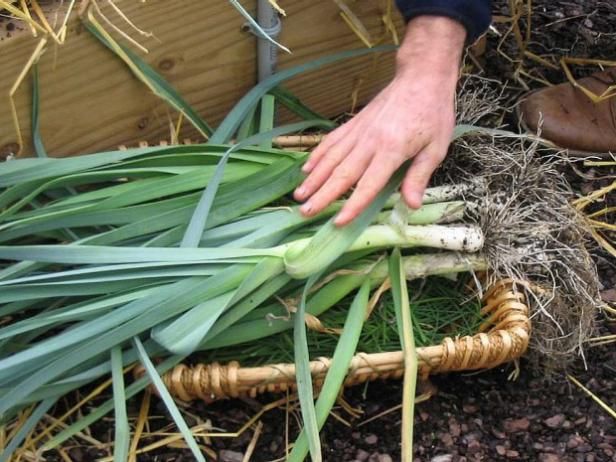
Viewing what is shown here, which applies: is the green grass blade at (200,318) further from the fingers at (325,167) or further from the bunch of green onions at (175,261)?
the fingers at (325,167)

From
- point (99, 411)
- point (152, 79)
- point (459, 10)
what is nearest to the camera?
point (99, 411)

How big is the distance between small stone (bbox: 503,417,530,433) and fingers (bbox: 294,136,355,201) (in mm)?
478

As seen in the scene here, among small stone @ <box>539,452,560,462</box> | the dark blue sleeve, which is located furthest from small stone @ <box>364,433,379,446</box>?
the dark blue sleeve

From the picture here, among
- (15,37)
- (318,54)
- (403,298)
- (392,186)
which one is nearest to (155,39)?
(15,37)

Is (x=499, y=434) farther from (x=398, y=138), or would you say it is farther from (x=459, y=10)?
(x=459, y=10)

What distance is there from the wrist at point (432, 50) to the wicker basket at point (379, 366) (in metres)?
0.36

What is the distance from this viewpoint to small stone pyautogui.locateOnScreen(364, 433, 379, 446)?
140cm

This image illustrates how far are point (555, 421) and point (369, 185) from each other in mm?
499

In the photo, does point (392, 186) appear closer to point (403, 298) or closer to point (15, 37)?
point (403, 298)

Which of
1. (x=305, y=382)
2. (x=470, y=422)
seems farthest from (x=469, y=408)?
(x=305, y=382)

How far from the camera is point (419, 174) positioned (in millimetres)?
1317

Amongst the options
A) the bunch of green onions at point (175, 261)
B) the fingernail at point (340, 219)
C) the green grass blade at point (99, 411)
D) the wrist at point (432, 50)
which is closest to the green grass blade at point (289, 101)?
the bunch of green onions at point (175, 261)

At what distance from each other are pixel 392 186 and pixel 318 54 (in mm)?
504

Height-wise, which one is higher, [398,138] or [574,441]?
[398,138]
